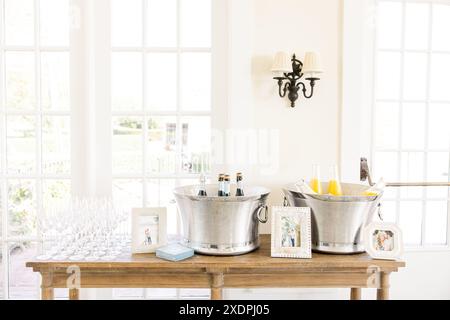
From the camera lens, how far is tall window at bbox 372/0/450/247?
253 cm

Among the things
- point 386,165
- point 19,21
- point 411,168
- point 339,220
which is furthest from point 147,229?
point 411,168

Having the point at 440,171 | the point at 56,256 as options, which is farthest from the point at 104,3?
the point at 440,171

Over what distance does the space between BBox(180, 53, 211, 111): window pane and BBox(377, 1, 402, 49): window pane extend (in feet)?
Answer: 3.48

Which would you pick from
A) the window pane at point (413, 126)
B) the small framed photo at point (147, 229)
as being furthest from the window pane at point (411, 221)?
the small framed photo at point (147, 229)

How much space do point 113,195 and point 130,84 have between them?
25.1 inches

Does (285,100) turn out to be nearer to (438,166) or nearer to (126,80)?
(126,80)

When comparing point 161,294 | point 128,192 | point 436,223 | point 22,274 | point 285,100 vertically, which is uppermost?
point 285,100

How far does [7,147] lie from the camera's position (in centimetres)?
238

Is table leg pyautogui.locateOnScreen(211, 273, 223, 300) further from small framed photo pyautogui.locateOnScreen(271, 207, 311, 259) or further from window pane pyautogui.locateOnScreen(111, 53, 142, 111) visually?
window pane pyautogui.locateOnScreen(111, 53, 142, 111)

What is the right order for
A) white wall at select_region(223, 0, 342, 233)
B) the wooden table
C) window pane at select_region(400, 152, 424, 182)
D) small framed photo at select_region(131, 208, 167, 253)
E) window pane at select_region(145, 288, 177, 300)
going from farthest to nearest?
window pane at select_region(400, 152, 424, 182), window pane at select_region(145, 288, 177, 300), white wall at select_region(223, 0, 342, 233), small framed photo at select_region(131, 208, 167, 253), the wooden table

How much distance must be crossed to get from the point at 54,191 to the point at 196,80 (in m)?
1.03

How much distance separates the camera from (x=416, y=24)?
2.54 meters

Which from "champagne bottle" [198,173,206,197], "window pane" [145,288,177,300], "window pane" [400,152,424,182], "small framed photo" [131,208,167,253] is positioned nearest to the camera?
"small framed photo" [131,208,167,253]

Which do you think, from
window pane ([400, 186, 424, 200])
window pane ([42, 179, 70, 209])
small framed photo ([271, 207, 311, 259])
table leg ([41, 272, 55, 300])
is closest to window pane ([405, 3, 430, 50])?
window pane ([400, 186, 424, 200])
